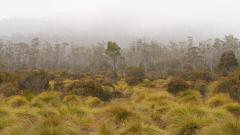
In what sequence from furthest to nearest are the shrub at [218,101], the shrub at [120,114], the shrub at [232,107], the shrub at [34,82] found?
the shrub at [34,82] → the shrub at [218,101] → the shrub at [232,107] → the shrub at [120,114]

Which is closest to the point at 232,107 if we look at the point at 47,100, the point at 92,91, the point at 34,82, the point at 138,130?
the point at 138,130

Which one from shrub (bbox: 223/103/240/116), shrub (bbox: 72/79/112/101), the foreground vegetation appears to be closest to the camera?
the foreground vegetation

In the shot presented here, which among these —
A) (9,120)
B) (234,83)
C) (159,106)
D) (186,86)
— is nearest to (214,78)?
(186,86)

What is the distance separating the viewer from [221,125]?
272 inches

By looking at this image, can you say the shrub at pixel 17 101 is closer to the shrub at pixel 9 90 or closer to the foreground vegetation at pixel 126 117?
the foreground vegetation at pixel 126 117

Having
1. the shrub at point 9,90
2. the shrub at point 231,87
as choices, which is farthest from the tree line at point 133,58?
the shrub at point 231,87

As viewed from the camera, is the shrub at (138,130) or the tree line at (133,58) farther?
the tree line at (133,58)

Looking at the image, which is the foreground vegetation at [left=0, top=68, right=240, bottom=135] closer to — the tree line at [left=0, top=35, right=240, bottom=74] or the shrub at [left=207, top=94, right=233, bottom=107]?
the shrub at [left=207, top=94, right=233, bottom=107]

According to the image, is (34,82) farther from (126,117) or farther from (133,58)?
(133,58)

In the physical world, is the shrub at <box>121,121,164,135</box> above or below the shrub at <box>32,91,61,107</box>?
above

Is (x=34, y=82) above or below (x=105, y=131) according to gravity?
below

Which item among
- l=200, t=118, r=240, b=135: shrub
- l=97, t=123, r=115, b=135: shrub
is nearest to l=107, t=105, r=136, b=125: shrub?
l=97, t=123, r=115, b=135: shrub

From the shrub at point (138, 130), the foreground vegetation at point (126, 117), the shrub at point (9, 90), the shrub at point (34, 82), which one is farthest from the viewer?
the shrub at point (34, 82)

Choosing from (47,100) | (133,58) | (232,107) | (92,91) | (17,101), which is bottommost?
(133,58)
